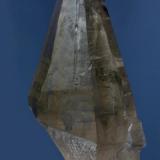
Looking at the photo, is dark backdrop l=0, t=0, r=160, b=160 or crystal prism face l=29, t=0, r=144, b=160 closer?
crystal prism face l=29, t=0, r=144, b=160

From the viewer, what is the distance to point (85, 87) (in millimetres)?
798

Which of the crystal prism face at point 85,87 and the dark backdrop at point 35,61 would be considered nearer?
the crystal prism face at point 85,87

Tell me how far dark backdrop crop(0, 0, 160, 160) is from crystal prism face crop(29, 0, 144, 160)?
0.42 m

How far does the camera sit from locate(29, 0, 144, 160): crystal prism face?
31.3 inches

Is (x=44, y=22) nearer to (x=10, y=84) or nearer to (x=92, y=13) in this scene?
Result: (x=10, y=84)

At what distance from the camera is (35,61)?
1282mm

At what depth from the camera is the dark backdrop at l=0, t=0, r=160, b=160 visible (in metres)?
1.24

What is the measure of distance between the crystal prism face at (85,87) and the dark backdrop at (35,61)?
1.38 ft

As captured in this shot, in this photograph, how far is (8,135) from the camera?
126cm

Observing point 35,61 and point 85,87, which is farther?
point 35,61

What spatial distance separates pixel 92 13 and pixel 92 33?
0.04 m

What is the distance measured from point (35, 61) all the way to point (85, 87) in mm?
514

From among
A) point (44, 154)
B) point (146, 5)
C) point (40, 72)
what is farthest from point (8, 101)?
point (146, 5)

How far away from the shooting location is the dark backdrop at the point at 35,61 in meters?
1.24
